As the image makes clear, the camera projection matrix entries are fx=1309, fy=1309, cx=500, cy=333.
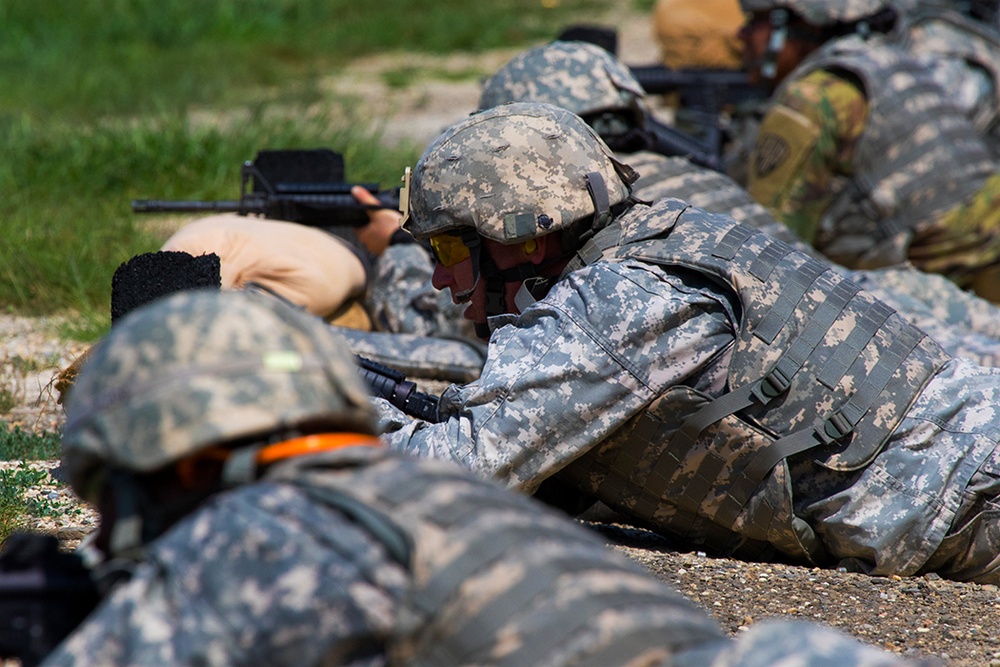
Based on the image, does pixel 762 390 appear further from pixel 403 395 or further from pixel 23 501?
pixel 23 501

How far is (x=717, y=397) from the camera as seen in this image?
10.4ft

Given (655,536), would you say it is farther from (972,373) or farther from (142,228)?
(142,228)

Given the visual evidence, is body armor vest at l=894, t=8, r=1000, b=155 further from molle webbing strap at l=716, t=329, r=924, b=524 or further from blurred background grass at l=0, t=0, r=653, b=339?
molle webbing strap at l=716, t=329, r=924, b=524

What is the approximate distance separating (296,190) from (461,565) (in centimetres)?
368

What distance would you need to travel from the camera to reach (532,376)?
120 inches

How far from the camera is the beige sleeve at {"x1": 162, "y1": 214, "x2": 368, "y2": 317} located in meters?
4.74

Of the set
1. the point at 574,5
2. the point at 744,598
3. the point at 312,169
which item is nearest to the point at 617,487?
the point at 744,598

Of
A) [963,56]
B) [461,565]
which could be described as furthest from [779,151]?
[461,565]

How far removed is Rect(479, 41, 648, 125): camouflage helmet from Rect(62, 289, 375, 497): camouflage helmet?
327 centimetres

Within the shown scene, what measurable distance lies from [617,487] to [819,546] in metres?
0.56

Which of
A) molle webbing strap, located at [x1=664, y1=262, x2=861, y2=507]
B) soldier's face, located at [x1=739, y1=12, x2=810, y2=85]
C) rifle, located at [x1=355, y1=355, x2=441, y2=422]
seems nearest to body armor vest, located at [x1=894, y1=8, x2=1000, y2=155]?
soldier's face, located at [x1=739, y1=12, x2=810, y2=85]

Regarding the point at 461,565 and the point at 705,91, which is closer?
the point at 461,565

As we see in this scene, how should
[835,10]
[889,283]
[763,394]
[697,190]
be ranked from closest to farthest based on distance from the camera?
[763,394], [697,190], [889,283], [835,10]

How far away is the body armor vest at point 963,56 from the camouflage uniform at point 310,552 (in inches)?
261
